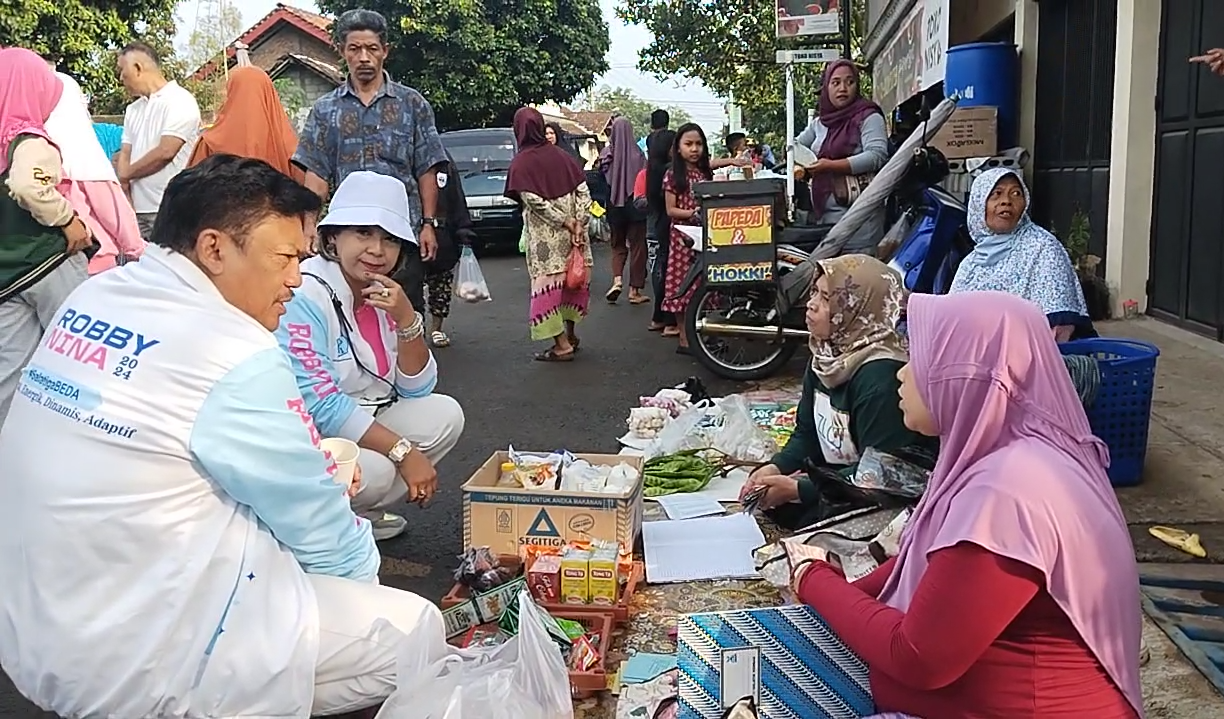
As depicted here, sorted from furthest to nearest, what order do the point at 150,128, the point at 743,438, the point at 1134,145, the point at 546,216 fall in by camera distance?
the point at 546,216
the point at 1134,145
the point at 150,128
the point at 743,438

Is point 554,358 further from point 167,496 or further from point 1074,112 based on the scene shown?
point 167,496

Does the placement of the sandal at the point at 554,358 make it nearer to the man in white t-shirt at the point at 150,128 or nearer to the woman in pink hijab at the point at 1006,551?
the man in white t-shirt at the point at 150,128

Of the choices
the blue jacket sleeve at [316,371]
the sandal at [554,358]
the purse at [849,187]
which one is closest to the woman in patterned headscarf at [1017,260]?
the purse at [849,187]

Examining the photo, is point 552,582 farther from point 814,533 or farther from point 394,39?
point 394,39

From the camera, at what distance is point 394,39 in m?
25.2

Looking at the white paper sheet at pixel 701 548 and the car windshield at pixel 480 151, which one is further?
the car windshield at pixel 480 151

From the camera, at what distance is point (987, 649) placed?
6.18 ft

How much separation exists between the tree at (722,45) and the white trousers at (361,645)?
22396mm

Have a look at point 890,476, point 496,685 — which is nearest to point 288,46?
point 890,476

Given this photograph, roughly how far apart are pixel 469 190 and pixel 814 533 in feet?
44.1

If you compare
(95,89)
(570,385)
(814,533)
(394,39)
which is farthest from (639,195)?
(394,39)

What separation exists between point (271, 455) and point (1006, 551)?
1.31 m

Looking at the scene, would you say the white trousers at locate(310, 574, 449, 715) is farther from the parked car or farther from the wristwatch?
the parked car

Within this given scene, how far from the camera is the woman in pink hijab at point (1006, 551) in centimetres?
179
